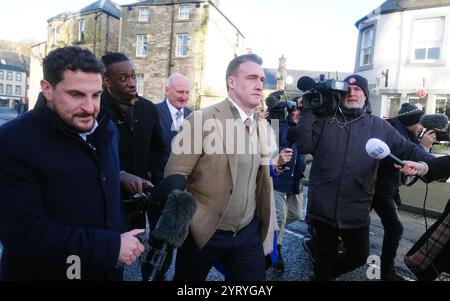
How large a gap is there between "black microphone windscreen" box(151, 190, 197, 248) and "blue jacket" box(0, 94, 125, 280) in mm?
226

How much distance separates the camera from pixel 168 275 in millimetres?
3803

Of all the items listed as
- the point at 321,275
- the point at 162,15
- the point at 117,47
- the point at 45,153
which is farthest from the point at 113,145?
the point at 117,47

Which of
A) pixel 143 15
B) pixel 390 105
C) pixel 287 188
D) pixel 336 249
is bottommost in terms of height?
pixel 336 249

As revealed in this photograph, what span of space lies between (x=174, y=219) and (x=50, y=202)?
603 mm

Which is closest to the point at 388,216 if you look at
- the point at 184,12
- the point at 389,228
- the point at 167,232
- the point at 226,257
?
the point at 389,228

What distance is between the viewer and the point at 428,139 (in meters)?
3.27

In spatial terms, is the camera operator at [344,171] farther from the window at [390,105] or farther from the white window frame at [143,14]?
the white window frame at [143,14]

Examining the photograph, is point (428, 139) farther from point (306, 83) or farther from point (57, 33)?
point (57, 33)

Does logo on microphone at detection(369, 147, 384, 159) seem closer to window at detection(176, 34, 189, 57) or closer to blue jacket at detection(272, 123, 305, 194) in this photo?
blue jacket at detection(272, 123, 305, 194)

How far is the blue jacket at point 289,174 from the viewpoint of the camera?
4414 mm

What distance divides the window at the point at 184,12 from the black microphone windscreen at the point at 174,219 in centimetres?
2545

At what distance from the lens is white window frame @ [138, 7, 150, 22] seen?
26.2 metres

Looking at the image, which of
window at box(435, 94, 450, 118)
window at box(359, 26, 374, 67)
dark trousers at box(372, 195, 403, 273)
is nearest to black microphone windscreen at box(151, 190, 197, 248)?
dark trousers at box(372, 195, 403, 273)

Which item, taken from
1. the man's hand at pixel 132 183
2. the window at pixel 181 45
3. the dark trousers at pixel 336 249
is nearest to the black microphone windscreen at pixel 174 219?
the man's hand at pixel 132 183
